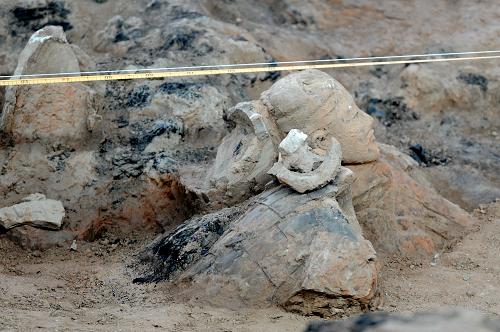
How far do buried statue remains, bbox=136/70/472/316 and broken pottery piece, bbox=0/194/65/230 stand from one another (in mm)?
943

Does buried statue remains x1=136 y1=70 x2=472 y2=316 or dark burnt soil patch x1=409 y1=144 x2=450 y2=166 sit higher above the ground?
buried statue remains x1=136 y1=70 x2=472 y2=316

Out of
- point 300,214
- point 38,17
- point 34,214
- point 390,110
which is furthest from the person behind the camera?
point 390,110

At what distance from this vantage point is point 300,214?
17.8 ft

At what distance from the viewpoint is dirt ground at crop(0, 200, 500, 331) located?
→ 496 centimetres

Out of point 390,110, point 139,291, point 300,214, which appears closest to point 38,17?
point 390,110

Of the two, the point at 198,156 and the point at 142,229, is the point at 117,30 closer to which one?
the point at 198,156

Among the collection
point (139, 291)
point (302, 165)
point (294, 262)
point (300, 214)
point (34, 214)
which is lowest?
point (34, 214)

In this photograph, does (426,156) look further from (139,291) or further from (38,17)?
(38,17)

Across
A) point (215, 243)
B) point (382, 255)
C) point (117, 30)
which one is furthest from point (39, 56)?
point (382, 255)

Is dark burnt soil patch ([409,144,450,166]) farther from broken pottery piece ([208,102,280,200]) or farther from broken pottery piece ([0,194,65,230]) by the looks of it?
broken pottery piece ([0,194,65,230])

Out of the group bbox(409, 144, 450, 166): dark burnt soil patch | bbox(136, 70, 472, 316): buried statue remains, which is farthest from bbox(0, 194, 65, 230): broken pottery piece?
bbox(409, 144, 450, 166): dark burnt soil patch

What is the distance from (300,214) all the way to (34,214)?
7.92 feet

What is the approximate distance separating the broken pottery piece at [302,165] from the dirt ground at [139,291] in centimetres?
90

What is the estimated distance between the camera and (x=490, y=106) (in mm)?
9031
